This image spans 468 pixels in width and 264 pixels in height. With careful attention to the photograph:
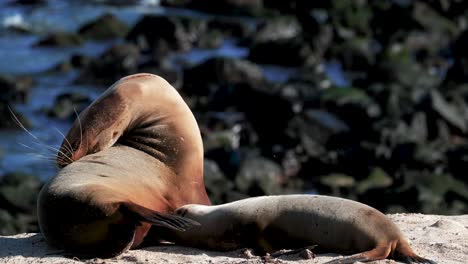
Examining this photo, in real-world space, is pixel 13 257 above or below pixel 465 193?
above

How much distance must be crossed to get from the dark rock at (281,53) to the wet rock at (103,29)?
438 cm

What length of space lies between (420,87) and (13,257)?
613 inches

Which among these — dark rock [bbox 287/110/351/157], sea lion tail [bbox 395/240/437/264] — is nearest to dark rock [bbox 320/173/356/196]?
dark rock [bbox 287/110/351/157]

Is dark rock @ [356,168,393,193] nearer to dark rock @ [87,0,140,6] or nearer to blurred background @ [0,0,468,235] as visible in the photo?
blurred background @ [0,0,468,235]

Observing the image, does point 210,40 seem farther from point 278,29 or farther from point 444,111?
point 444,111

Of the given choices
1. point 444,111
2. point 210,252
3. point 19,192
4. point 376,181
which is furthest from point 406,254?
point 444,111

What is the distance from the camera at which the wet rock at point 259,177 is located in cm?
1454

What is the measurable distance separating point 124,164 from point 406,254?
2.08 metres

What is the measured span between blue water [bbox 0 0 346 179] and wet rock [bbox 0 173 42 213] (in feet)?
1.58

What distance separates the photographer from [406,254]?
242 inches

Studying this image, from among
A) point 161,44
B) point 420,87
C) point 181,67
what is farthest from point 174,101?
point 161,44

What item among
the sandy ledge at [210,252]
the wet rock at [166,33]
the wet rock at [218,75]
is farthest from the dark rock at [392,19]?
the sandy ledge at [210,252]

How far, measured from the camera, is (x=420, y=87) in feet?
69.4

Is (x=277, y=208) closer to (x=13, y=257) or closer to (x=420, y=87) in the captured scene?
(x=13, y=257)
